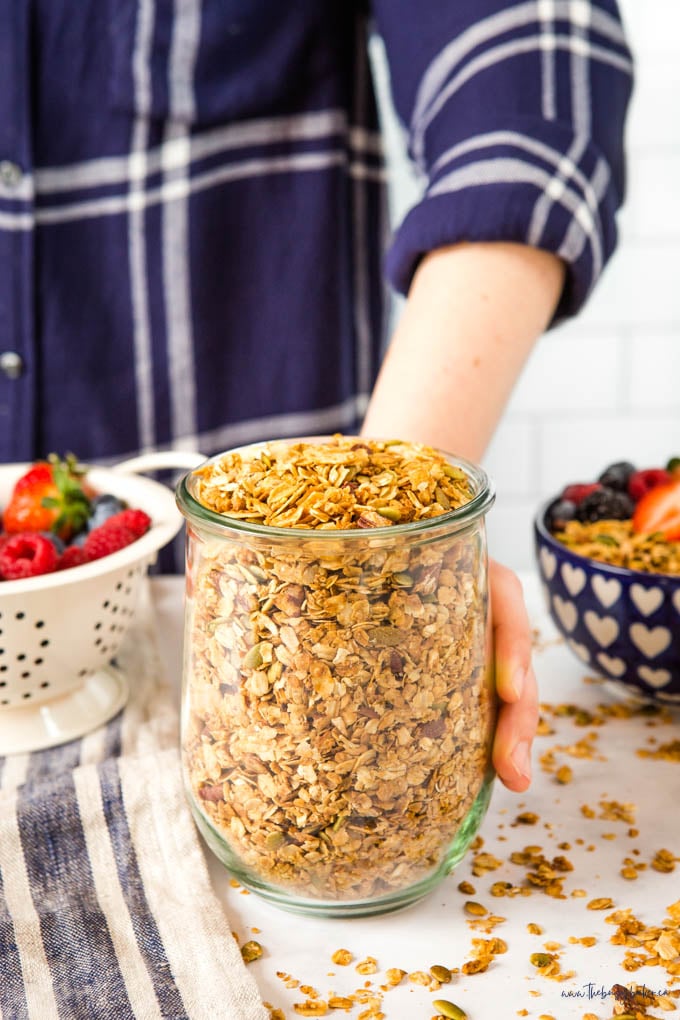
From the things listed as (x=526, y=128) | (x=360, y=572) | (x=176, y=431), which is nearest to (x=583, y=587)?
(x=360, y=572)

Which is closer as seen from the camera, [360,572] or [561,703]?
[360,572]

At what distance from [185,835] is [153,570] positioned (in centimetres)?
62

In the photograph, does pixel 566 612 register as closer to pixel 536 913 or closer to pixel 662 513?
pixel 662 513

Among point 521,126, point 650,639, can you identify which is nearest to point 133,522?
point 650,639

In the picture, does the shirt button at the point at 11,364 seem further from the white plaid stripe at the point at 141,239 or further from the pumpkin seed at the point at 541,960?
the pumpkin seed at the point at 541,960

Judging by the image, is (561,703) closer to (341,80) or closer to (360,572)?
(360,572)

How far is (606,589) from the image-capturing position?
70 cm

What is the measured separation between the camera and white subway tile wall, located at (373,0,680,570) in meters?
1.73

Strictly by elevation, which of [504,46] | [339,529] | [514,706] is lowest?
[514,706]

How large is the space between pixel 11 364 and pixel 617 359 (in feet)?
3.81

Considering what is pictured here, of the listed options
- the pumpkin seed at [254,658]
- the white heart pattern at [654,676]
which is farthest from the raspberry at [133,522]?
the white heart pattern at [654,676]

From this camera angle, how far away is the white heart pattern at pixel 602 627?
70 cm

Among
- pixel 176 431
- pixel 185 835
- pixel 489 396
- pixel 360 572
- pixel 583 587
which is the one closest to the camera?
pixel 360 572

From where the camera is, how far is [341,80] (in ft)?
3.64
